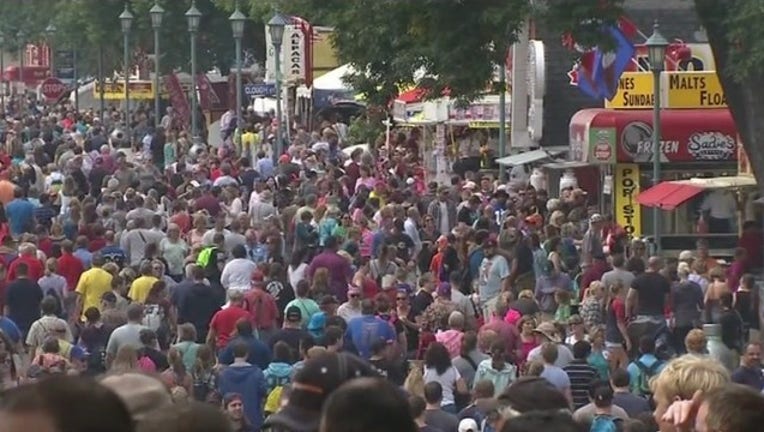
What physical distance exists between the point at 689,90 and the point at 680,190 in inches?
194

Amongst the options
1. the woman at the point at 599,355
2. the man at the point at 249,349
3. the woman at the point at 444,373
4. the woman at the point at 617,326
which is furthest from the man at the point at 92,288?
the woman at the point at 444,373

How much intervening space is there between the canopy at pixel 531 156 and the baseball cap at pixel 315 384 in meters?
27.3

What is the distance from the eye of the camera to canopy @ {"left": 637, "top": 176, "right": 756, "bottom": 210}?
25.6 m

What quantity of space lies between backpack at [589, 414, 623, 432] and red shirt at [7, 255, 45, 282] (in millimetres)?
8464

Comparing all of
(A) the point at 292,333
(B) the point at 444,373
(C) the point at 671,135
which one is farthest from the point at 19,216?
(B) the point at 444,373

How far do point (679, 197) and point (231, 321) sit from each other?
9.80 metres

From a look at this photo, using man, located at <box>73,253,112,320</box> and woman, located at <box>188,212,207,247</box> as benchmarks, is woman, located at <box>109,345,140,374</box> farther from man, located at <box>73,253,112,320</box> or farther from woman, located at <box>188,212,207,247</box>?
woman, located at <box>188,212,207,247</box>

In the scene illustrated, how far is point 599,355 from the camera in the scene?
16125mm

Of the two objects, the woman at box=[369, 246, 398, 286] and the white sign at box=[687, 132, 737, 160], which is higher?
the white sign at box=[687, 132, 737, 160]

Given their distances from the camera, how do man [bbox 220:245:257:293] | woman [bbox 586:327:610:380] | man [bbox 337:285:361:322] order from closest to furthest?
woman [bbox 586:327:610:380], man [bbox 337:285:361:322], man [bbox 220:245:257:293]

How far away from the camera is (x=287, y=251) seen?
958 inches

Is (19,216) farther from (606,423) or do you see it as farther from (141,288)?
(606,423)

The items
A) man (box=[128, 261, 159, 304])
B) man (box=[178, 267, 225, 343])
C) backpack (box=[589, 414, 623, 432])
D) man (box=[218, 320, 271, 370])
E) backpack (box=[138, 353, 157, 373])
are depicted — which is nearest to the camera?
backpack (box=[589, 414, 623, 432])

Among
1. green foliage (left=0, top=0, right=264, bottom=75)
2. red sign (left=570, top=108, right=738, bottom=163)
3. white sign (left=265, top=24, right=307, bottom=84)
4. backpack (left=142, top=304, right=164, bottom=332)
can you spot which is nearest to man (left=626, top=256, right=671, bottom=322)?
backpack (left=142, top=304, right=164, bottom=332)
